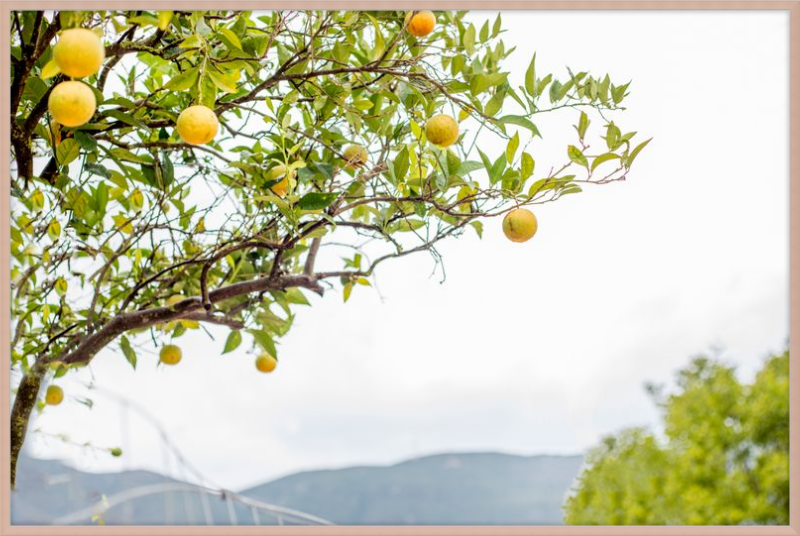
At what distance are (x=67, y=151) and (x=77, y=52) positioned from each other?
0.90 ft

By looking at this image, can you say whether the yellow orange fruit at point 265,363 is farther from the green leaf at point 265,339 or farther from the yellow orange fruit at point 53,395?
the yellow orange fruit at point 53,395

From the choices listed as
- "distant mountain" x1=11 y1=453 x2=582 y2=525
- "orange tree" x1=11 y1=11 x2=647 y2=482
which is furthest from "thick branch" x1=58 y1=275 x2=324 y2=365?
"distant mountain" x1=11 y1=453 x2=582 y2=525

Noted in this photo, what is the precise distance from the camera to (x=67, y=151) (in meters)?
0.84

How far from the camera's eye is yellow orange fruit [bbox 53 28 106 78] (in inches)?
23.2

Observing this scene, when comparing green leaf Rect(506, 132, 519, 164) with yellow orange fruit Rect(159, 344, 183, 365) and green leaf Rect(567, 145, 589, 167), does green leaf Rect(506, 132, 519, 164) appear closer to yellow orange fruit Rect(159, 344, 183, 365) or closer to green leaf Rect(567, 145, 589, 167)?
green leaf Rect(567, 145, 589, 167)

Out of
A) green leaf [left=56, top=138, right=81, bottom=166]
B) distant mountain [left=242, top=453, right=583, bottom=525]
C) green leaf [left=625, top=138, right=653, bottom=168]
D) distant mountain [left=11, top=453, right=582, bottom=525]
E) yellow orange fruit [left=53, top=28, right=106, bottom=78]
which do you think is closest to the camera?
yellow orange fruit [left=53, top=28, right=106, bottom=78]

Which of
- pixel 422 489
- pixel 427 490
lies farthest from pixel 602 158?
pixel 422 489

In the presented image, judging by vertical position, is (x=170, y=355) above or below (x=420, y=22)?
below

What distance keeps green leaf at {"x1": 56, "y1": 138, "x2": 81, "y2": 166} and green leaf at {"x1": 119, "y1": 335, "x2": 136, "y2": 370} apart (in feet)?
0.93

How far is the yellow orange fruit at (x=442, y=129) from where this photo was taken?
763mm

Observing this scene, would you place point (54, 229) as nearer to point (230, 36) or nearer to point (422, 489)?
point (230, 36)

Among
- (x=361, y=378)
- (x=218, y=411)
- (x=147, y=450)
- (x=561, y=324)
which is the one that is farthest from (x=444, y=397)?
(x=147, y=450)

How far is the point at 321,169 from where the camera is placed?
95 cm

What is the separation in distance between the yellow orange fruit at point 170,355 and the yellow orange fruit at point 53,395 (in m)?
0.14
